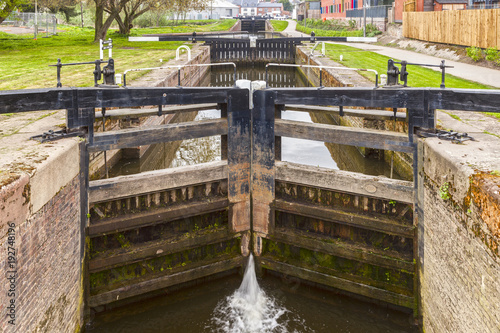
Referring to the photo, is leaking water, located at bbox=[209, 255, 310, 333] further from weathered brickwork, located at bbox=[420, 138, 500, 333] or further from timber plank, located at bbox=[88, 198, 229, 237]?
weathered brickwork, located at bbox=[420, 138, 500, 333]

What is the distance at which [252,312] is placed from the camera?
792cm

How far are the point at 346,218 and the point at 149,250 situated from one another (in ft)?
10.6

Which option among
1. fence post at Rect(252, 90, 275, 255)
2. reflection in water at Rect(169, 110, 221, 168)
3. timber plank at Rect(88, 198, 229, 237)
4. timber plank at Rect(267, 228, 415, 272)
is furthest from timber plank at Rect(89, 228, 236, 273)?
reflection in water at Rect(169, 110, 221, 168)

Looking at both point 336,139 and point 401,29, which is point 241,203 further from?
point 401,29

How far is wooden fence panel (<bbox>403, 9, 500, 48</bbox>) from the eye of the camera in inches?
773

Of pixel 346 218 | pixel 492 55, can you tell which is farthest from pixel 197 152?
pixel 492 55

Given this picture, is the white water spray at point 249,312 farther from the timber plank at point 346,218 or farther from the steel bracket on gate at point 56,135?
the steel bracket on gate at point 56,135

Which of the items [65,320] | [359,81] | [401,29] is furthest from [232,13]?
[65,320]

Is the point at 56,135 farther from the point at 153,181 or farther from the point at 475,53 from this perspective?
the point at 475,53

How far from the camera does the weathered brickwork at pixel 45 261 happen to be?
5.11m

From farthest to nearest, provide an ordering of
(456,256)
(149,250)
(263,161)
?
(263,161)
(149,250)
(456,256)

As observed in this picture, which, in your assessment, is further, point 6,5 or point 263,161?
point 6,5

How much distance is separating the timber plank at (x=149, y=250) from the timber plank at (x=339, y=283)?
106 cm

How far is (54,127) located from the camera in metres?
8.07
